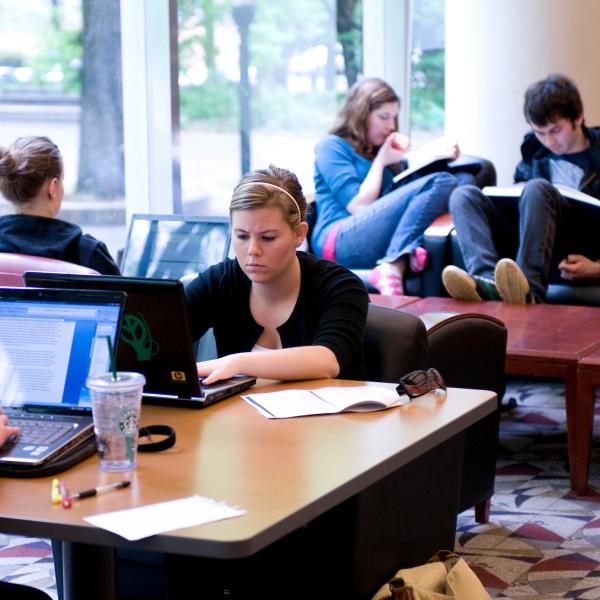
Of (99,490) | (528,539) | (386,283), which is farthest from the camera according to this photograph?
(386,283)

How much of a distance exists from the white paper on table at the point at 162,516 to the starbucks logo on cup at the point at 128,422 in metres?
0.19

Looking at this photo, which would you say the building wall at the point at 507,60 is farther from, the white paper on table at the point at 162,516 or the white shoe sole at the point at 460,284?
the white paper on table at the point at 162,516

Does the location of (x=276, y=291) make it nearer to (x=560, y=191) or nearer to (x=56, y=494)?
(x=56, y=494)

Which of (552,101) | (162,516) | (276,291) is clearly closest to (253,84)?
(552,101)

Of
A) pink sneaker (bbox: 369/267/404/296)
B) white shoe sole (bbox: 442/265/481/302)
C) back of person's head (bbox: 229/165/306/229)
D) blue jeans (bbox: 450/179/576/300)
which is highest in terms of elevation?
back of person's head (bbox: 229/165/306/229)

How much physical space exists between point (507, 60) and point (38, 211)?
370 centimetres

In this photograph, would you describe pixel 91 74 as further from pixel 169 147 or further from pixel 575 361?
pixel 575 361

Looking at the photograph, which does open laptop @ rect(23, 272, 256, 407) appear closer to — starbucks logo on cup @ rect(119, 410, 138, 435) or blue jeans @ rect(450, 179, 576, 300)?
starbucks logo on cup @ rect(119, 410, 138, 435)

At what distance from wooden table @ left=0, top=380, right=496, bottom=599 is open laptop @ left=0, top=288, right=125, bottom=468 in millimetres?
168

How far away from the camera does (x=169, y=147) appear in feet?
17.9

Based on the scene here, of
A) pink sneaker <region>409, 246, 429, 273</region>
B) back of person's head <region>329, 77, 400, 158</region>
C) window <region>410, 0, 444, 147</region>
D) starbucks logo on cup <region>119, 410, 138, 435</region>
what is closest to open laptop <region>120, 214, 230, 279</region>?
pink sneaker <region>409, 246, 429, 273</region>

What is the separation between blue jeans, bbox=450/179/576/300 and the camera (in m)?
5.00

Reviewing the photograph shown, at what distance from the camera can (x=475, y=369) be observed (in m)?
3.33

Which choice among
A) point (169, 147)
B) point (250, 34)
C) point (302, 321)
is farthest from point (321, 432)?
point (250, 34)
